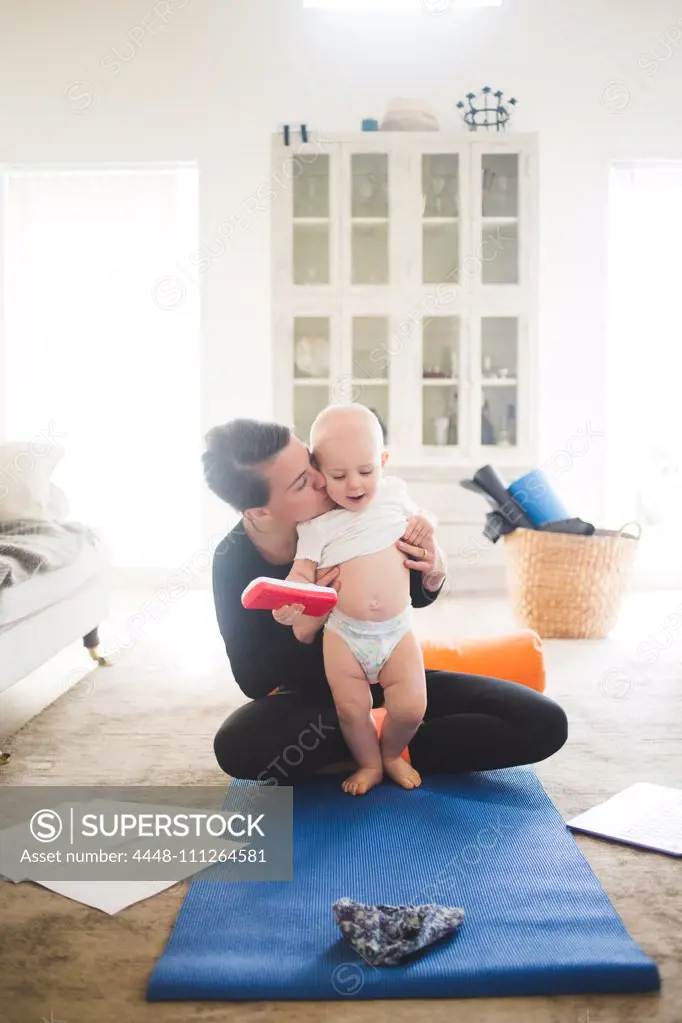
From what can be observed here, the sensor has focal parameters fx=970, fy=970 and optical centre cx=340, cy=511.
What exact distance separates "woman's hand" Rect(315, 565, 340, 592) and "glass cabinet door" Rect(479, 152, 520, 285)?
2873 millimetres

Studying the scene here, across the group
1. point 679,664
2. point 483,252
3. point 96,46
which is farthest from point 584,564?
point 96,46

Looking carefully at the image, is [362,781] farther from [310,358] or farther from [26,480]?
[310,358]

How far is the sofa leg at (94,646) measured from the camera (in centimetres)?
307

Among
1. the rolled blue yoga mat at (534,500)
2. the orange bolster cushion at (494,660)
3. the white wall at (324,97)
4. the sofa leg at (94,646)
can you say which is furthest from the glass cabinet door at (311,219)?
the orange bolster cushion at (494,660)

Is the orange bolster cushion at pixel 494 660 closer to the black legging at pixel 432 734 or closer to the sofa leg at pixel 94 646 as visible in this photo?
the black legging at pixel 432 734

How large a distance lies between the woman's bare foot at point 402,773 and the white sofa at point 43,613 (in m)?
→ 0.99

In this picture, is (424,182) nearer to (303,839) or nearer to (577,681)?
(577,681)

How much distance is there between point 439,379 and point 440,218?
0.71 m

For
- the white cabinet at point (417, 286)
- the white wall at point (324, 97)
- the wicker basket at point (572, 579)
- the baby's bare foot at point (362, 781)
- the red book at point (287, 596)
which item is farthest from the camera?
the white wall at point (324, 97)

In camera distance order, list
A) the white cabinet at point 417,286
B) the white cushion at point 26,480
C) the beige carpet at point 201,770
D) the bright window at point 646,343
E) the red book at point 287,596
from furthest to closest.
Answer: the bright window at point 646,343, the white cabinet at point 417,286, the white cushion at point 26,480, the red book at point 287,596, the beige carpet at point 201,770

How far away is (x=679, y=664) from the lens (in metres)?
3.07

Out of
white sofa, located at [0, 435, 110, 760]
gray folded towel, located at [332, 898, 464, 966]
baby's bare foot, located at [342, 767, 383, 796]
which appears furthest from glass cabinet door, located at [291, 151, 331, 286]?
gray folded towel, located at [332, 898, 464, 966]

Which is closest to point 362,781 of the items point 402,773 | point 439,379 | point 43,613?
point 402,773

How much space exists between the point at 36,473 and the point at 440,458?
6.47 feet
